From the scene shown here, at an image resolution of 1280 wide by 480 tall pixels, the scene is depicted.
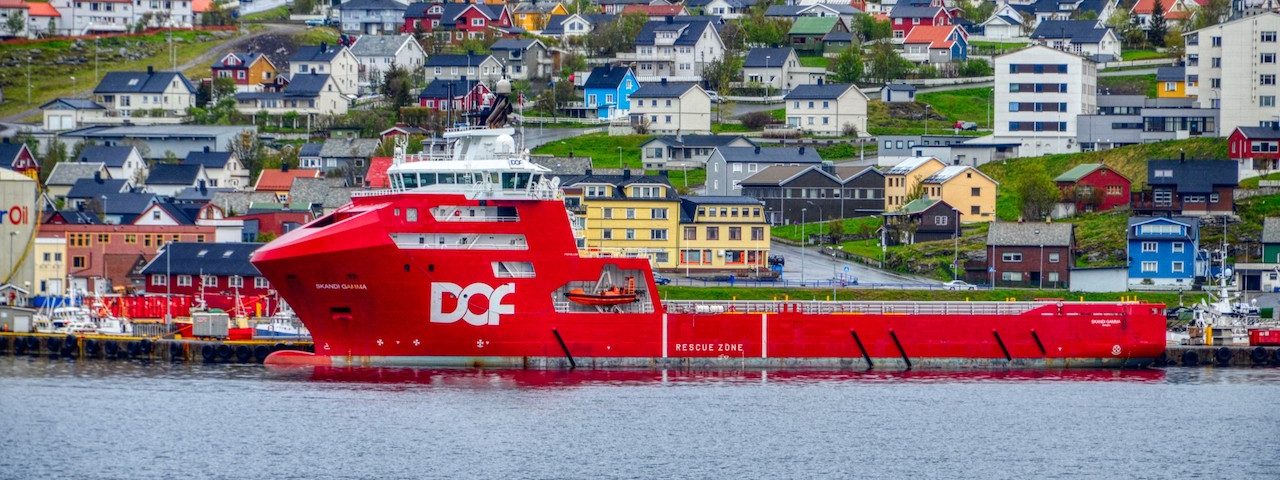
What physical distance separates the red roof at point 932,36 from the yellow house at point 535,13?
2438cm

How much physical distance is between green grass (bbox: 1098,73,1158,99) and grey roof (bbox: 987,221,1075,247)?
35964mm

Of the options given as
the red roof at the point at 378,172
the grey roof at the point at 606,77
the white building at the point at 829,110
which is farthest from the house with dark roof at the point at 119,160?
the white building at the point at 829,110

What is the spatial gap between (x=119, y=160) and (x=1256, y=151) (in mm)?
50676

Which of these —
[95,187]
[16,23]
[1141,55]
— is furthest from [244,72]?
[1141,55]

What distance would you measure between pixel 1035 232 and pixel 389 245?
2967 cm

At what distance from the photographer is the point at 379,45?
126 metres

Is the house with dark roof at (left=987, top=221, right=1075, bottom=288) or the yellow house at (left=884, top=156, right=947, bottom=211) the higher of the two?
the yellow house at (left=884, top=156, right=947, bottom=211)

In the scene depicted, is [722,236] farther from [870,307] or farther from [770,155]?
[870,307]

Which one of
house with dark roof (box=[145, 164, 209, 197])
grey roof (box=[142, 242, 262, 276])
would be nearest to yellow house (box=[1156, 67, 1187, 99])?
house with dark roof (box=[145, 164, 209, 197])

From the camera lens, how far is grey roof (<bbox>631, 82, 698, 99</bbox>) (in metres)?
110

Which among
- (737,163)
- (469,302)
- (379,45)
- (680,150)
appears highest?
(379,45)

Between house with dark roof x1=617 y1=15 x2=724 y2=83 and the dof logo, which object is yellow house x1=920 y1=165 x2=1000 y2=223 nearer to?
house with dark roof x1=617 y1=15 x2=724 y2=83

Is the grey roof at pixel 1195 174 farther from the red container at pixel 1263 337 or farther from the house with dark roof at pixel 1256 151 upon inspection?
the red container at pixel 1263 337

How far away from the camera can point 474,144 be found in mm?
58750
